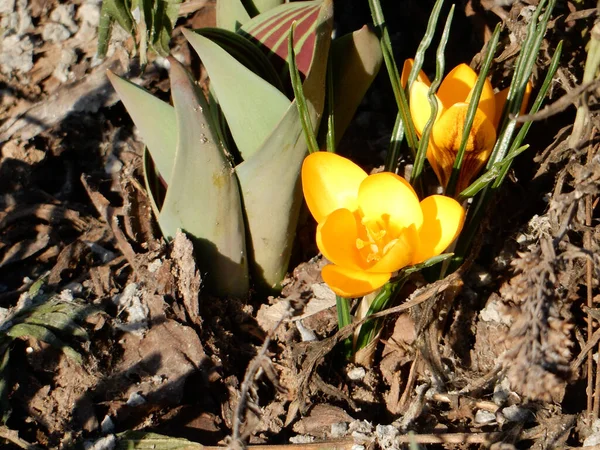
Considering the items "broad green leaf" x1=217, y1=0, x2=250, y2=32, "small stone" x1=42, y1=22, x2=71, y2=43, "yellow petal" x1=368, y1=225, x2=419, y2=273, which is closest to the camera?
"yellow petal" x1=368, y1=225, x2=419, y2=273

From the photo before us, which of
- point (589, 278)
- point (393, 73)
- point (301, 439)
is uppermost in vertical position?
point (393, 73)

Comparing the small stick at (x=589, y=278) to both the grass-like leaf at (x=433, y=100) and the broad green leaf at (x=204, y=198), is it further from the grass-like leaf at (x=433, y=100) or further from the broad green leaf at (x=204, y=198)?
the broad green leaf at (x=204, y=198)

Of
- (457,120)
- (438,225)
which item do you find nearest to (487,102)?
(457,120)

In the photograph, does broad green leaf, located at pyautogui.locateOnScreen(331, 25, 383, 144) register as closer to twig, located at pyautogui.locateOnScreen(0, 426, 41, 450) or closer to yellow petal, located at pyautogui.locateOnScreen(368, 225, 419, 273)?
yellow petal, located at pyautogui.locateOnScreen(368, 225, 419, 273)

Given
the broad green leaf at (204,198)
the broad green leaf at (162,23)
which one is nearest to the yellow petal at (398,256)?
the broad green leaf at (204,198)

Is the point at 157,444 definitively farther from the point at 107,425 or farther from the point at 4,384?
the point at 4,384

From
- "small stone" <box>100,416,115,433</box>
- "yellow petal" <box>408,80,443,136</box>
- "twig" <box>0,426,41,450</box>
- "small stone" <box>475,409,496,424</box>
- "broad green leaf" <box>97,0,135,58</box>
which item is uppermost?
"broad green leaf" <box>97,0,135,58</box>

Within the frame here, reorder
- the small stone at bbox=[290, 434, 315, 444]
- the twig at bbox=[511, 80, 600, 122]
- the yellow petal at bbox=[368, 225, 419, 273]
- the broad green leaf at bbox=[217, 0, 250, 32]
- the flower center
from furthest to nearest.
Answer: the broad green leaf at bbox=[217, 0, 250, 32] → the small stone at bbox=[290, 434, 315, 444] → the flower center → the yellow petal at bbox=[368, 225, 419, 273] → the twig at bbox=[511, 80, 600, 122]

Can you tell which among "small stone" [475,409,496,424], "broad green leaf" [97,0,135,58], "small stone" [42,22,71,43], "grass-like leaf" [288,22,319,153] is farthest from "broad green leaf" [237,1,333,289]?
"small stone" [42,22,71,43]
